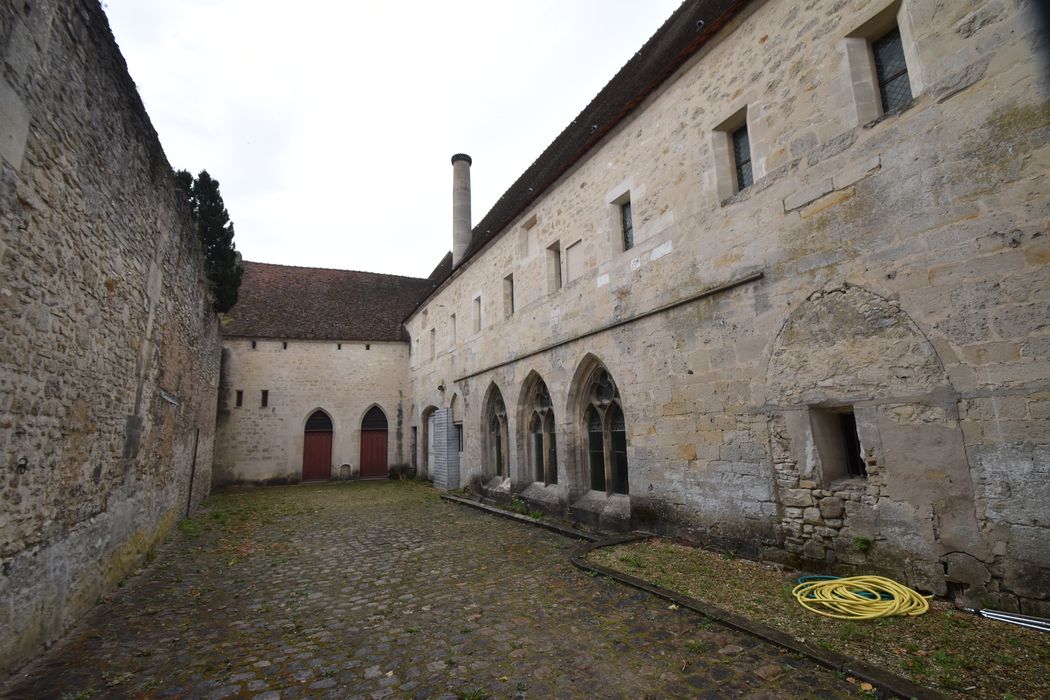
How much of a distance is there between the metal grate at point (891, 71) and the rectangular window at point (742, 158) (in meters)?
1.50

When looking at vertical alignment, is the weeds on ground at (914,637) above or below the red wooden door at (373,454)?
below

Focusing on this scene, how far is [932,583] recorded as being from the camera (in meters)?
4.10

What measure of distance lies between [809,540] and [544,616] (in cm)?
281

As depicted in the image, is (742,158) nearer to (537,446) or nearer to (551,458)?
(551,458)

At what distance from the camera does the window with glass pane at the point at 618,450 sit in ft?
27.4

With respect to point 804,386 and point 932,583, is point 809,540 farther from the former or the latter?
point 804,386

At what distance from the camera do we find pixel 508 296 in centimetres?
1198

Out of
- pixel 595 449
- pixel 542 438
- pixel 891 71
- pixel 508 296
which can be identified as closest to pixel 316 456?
pixel 508 296

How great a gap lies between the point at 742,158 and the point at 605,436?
4739mm

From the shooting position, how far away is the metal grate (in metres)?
4.84

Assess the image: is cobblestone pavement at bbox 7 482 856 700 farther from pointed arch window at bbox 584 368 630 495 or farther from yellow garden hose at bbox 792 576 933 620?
pointed arch window at bbox 584 368 630 495

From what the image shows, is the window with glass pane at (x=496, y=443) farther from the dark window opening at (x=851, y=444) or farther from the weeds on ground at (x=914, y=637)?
the dark window opening at (x=851, y=444)

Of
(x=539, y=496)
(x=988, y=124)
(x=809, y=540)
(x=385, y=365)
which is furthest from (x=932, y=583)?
(x=385, y=365)

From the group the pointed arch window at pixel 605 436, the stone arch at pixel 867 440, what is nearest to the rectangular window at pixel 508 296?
the pointed arch window at pixel 605 436
